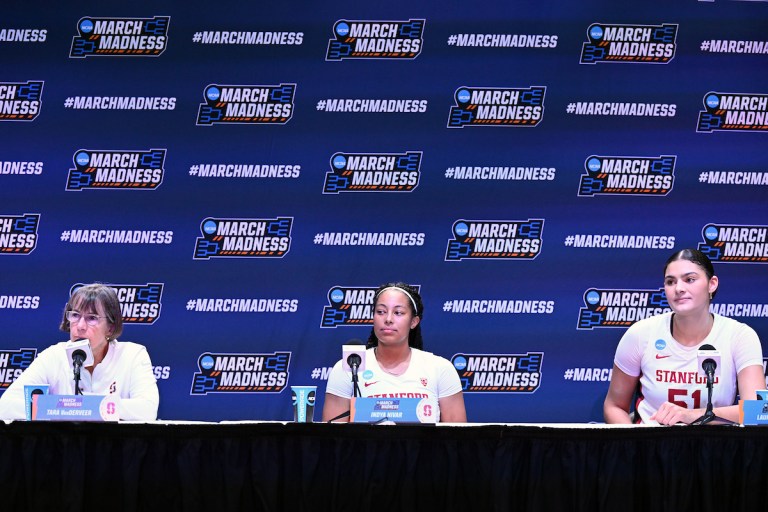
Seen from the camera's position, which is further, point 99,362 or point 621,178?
point 621,178

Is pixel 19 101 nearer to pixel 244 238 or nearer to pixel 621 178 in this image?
pixel 244 238

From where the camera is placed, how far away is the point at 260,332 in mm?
4672

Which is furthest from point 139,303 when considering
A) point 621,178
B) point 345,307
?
point 621,178

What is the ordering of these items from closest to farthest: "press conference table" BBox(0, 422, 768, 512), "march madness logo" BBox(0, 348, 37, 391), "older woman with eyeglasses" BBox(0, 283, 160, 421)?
1. "press conference table" BBox(0, 422, 768, 512)
2. "older woman with eyeglasses" BBox(0, 283, 160, 421)
3. "march madness logo" BBox(0, 348, 37, 391)

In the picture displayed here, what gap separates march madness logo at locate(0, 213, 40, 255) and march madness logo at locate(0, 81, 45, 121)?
0.54 metres

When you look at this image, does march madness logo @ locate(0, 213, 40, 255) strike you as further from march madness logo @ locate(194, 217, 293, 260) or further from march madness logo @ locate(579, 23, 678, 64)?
march madness logo @ locate(579, 23, 678, 64)

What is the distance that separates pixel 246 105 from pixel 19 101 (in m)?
1.22

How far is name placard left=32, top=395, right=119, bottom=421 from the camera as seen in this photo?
2719 millimetres

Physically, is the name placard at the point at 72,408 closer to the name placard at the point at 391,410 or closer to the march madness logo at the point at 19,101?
the name placard at the point at 391,410

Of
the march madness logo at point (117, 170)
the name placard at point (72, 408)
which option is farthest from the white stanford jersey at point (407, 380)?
the march madness logo at point (117, 170)

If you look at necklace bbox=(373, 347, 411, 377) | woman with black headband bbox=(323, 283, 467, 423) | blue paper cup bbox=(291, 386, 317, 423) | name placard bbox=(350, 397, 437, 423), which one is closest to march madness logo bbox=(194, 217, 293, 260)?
woman with black headband bbox=(323, 283, 467, 423)

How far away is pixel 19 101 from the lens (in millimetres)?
4766

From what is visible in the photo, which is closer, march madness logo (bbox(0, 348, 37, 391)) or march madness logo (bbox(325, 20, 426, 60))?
march madness logo (bbox(0, 348, 37, 391))

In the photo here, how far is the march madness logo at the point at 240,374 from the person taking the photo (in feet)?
15.3
